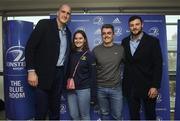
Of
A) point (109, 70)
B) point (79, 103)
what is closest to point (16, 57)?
point (79, 103)

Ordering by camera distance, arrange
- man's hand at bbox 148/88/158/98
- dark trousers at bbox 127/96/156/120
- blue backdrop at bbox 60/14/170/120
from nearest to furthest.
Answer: man's hand at bbox 148/88/158/98 → dark trousers at bbox 127/96/156/120 → blue backdrop at bbox 60/14/170/120

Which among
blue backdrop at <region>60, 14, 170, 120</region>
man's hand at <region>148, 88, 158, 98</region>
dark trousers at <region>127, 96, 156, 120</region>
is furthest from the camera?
blue backdrop at <region>60, 14, 170, 120</region>

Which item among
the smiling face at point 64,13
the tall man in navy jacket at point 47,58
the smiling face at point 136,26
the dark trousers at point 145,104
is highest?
the smiling face at point 64,13

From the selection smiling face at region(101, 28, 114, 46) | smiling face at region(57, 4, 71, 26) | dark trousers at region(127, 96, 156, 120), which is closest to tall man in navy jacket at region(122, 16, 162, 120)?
dark trousers at region(127, 96, 156, 120)

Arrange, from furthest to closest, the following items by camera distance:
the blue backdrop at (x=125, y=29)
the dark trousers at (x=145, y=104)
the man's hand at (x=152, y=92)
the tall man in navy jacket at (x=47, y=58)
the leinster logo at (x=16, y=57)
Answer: the blue backdrop at (x=125, y=29) → the leinster logo at (x=16, y=57) → the dark trousers at (x=145, y=104) → the man's hand at (x=152, y=92) → the tall man in navy jacket at (x=47, y=58)

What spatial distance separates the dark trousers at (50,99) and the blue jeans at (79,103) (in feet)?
0.62

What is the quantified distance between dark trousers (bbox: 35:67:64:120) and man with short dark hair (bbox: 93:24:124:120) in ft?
1.66

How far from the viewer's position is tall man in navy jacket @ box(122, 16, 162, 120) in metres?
3.18

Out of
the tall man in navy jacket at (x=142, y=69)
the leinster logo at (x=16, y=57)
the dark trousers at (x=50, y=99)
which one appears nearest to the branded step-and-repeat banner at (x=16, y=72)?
the leinster logo at (x=16, y=57)

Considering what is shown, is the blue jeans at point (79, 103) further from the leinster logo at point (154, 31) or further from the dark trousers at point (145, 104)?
the leinster logo at point (154, 31)

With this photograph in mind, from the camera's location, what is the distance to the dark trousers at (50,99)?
10.3ft

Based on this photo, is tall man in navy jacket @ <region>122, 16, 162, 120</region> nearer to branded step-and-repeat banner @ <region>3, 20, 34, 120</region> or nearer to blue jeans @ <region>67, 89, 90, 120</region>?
blue jeans @ <region>67, 89, 90, 120</region>

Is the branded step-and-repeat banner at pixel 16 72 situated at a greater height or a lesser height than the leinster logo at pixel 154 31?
lesser

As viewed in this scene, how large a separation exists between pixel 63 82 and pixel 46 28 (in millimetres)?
722
